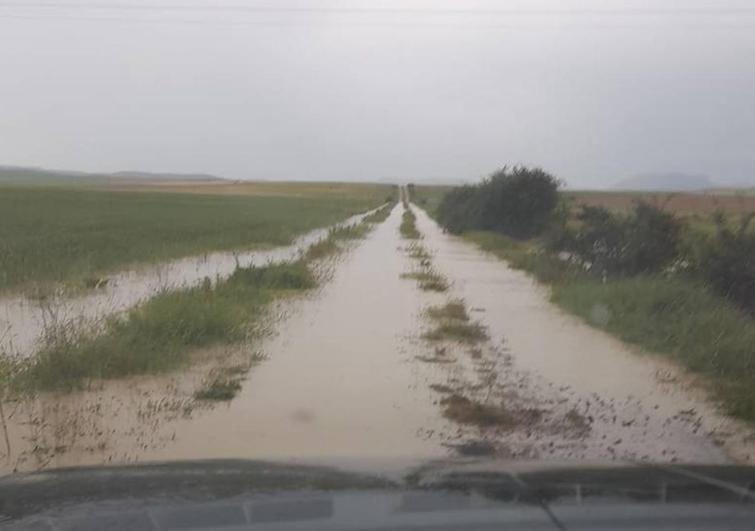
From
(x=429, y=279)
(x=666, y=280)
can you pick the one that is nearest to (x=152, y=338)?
(x=666, y=280)

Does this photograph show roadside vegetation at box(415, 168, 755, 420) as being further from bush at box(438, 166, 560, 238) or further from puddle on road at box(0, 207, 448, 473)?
bush at box(438, 166, 560, 238)

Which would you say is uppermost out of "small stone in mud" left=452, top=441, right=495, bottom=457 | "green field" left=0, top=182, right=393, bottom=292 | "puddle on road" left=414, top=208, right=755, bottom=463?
"small stone in mud" left=452, top=441, right=495, bottom=457

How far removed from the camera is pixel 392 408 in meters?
10.7

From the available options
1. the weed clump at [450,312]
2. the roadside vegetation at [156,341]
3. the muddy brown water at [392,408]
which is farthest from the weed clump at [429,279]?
the muddy brown water at [392,408]

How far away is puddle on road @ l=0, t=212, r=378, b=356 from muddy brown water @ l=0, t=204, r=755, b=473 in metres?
2.19

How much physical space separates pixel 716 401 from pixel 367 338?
18.4ft

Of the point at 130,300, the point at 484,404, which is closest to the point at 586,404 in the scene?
the point at 484,404

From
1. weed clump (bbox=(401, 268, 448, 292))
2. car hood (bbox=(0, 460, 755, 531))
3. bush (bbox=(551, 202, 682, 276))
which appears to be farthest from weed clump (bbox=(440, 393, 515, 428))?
weed clump (bbox=(401, 268, 448, 292))

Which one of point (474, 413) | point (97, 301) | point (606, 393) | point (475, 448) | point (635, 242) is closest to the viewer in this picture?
point (475, 448)

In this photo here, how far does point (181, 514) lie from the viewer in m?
3.79

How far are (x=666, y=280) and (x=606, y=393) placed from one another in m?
8.13

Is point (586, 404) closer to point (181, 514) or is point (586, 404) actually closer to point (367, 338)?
point (367, 338)

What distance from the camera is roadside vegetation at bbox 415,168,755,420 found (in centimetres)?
1311

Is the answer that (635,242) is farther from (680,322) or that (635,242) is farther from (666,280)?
(680,322)
